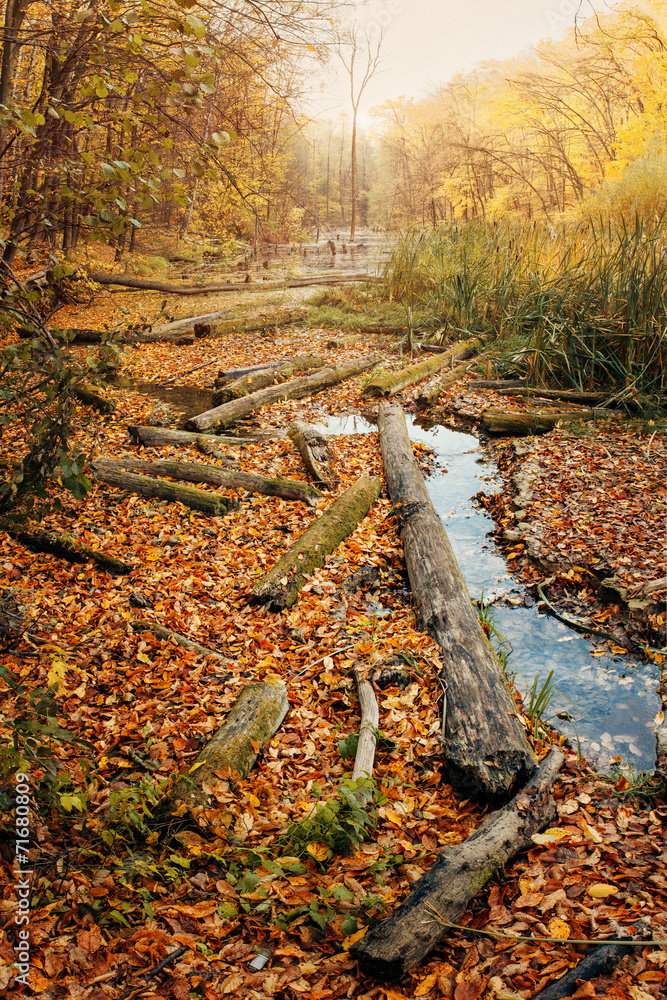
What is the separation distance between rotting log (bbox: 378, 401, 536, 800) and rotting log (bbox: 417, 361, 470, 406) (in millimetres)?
3330

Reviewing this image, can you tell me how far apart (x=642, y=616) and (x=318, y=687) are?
2385 millimetres

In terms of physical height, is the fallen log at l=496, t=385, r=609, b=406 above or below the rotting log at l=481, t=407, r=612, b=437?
above

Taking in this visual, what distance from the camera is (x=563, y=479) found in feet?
18.6

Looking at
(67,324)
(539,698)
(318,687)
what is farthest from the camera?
(67,324)

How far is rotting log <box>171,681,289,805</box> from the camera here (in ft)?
8.50

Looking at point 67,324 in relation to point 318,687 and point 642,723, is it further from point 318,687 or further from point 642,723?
point 642,723

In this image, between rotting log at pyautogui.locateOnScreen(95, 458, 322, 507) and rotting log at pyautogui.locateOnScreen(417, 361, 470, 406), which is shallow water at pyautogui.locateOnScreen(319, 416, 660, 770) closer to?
rotting log at pyautogui.locateOnScreen(95, 458, 322, 507)

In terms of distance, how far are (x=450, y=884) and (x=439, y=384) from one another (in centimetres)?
736

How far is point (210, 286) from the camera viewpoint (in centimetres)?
1544

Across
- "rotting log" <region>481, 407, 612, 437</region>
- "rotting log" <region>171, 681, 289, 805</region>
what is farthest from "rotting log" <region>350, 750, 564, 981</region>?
"rotting log" <region>481, 407, 612, 437</region>

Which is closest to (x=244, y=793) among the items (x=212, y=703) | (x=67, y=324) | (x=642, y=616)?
(x=212, y=703)

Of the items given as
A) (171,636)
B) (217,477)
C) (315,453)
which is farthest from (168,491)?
(171,636)

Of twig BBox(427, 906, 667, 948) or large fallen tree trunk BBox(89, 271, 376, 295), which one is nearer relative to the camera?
twig BBox(427, 906, 667, 948)

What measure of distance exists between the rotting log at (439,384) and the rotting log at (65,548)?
5332mm
